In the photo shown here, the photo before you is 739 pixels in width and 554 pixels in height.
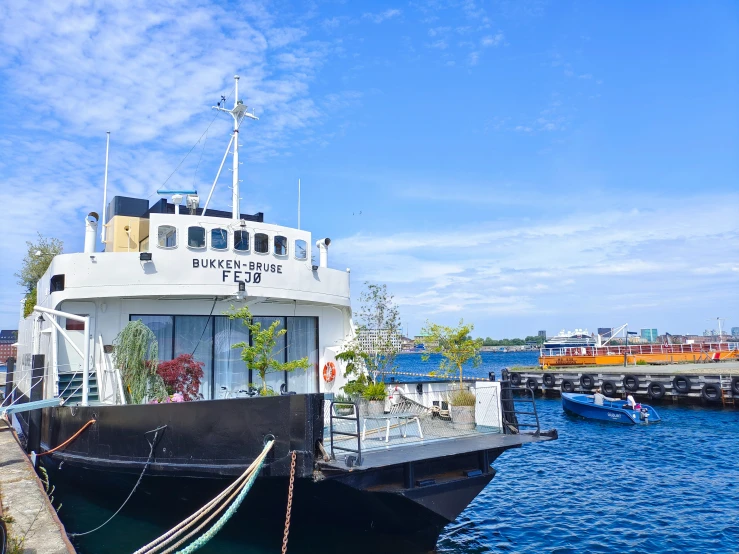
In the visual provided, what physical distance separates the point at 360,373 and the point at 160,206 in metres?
6.86

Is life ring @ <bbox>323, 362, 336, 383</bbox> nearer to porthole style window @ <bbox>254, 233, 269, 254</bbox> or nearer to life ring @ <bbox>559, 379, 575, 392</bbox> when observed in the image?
porthole style window @ <bbox>254, 233, 269, 254</bbox>

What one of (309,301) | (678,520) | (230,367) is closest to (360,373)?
(309,301)

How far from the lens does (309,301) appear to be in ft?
40.9

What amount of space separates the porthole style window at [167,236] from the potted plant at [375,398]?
15.8 ft

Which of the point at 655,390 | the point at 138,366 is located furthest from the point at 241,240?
the point at 655,390

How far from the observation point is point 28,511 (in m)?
8.38

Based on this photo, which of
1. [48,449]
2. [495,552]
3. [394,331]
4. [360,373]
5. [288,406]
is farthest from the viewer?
[394,331]

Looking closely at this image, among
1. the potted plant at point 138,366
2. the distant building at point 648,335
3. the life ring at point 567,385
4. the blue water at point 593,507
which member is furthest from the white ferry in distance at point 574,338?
the potted plant at point 138,366

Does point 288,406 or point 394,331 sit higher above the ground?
point 394,331

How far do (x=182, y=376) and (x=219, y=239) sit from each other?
2819 millimetres

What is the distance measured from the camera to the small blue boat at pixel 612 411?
92.1 feet

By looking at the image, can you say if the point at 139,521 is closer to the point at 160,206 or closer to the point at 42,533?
the point at 42,533

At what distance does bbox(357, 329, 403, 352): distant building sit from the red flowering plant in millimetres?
4384

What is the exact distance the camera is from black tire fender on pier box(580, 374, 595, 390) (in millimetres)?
39625
